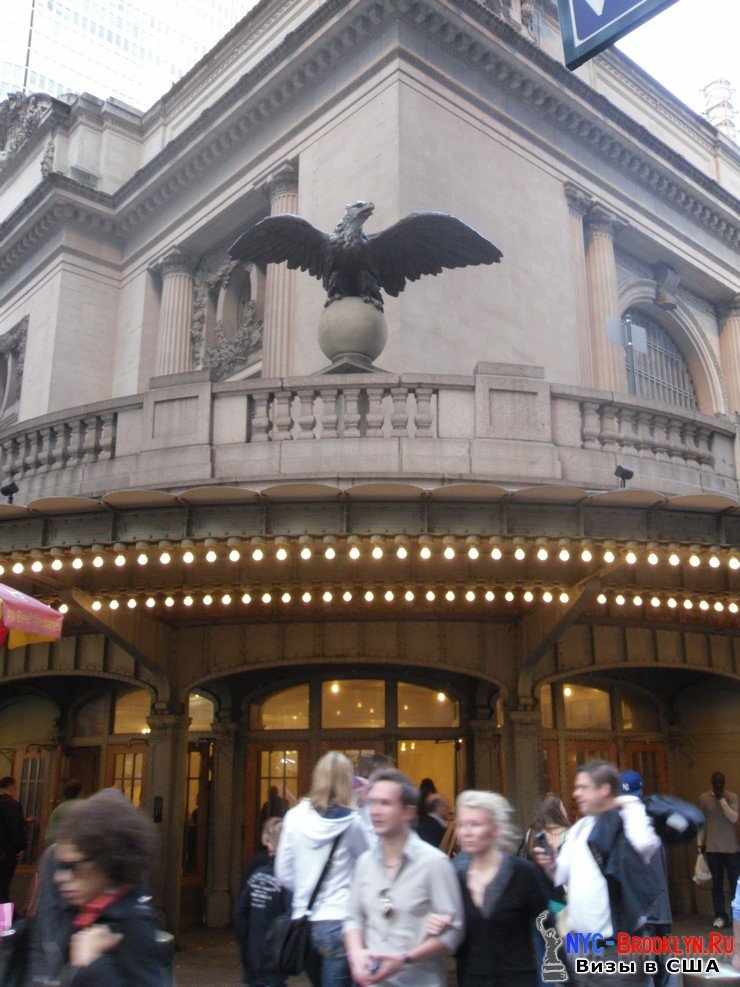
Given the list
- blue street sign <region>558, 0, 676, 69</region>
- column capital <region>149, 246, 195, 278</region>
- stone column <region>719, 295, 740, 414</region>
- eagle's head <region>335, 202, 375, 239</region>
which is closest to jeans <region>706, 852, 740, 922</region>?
eagle's head <region>335, 202, 375, 239</region>

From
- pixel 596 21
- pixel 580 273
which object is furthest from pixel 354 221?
pixel 580 273

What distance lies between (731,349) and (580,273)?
943 cm

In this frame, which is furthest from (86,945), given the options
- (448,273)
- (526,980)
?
(448,273)

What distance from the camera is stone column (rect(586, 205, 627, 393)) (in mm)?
23359

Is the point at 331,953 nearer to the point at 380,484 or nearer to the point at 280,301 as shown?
the point at 380,484

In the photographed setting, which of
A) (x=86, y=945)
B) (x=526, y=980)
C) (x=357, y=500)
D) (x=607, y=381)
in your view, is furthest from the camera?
(x=607, y=381)

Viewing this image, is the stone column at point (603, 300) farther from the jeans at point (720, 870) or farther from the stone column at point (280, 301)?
the jeans at point (720, 870)

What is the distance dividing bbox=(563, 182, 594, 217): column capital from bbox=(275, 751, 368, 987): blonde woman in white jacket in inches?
790

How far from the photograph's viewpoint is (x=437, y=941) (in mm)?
4539

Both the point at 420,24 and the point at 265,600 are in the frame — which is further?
the point at 420,24

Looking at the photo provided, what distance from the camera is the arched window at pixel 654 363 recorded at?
27.6m

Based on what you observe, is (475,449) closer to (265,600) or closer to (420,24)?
(265,600)

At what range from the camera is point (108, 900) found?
3.53m

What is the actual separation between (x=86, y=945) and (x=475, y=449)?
28.0ft
